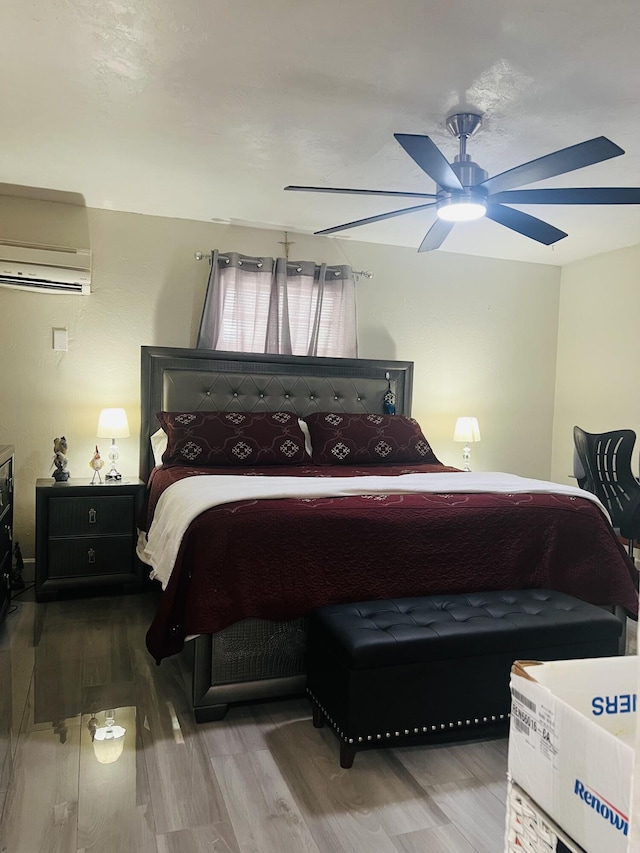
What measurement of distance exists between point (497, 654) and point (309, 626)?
66cm

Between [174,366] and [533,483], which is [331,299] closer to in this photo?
[174,366]

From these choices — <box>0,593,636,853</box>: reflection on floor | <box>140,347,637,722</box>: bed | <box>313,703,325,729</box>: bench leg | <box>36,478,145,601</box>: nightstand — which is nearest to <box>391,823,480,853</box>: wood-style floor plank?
<box>0,593,636,853</box>: reflection on floor

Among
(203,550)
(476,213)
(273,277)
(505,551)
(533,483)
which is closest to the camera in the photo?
(203,550)

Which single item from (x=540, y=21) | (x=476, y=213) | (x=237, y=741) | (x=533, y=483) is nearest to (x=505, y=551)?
(x=533, y=483)

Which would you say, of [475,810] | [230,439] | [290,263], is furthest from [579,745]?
[290,263]

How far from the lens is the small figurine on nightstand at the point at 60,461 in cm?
372

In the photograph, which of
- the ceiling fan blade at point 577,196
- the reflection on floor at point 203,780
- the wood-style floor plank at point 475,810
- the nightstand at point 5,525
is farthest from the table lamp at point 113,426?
the wood-style floor plank at point 475,810

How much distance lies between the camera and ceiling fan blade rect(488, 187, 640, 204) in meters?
2.39

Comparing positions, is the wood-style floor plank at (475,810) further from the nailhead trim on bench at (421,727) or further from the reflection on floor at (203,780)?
the nailhead trim on bench at (421,727)

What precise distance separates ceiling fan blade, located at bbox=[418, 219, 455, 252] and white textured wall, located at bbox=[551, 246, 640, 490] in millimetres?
2005

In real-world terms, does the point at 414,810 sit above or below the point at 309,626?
below

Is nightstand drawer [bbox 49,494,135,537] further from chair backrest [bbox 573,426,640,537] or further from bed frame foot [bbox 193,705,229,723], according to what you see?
chair backrest [bbox 573,426,640,537]

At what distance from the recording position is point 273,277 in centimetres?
439

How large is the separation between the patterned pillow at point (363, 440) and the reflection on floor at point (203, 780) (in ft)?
5.66
